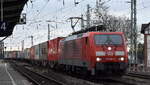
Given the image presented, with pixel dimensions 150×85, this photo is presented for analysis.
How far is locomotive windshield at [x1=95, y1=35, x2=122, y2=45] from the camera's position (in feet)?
80.5

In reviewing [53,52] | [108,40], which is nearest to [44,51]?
[53,52]

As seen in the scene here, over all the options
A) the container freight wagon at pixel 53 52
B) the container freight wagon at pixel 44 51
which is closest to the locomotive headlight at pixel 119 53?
the container freight wagon at pixel 53 52

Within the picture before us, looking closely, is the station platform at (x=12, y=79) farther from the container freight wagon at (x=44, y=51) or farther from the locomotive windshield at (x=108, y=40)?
the container freight wagon at (x=44, y=51)

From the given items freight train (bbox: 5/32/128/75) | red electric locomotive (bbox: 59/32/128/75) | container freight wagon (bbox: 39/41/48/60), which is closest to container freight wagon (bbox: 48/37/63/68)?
container freight wagon (bbox: 39/41/48/60)

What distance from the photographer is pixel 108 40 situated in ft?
80.7

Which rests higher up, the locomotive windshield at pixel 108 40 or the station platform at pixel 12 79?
the locomotive windshield at pixel 108 40

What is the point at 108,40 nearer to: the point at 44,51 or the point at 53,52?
the point at 53,52

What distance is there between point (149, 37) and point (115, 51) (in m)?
12.4

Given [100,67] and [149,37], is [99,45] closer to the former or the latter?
[100,67]

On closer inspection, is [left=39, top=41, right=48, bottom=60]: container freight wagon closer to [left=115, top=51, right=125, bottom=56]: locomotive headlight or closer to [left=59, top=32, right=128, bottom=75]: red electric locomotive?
[left=59, top=32, right=128, bottom=75]: red electric locomotive

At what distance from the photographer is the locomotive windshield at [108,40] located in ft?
80.5

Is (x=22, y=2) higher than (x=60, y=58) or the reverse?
higher

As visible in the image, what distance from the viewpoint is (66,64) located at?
31.7 m

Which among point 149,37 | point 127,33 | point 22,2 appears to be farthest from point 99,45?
point 127,33
